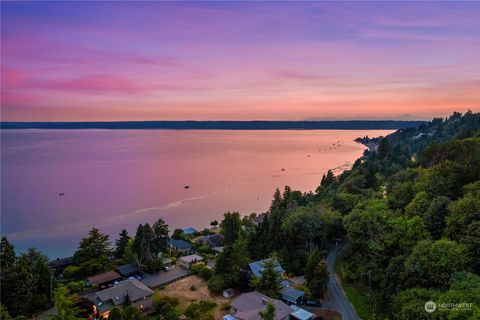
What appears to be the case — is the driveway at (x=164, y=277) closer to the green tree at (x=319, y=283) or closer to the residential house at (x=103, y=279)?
the residential house at (x=103, y=279)

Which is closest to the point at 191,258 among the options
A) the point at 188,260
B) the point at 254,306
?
the point at 188,260

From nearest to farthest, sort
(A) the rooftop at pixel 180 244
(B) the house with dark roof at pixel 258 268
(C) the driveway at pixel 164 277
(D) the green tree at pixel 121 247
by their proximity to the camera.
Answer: (B) the house with dark roof at pixel 258 268 → (C) the driveway at pixel 164 277 → (D) the green tree at pixel 121 247 → (A) the rooftop at pixel 180 244

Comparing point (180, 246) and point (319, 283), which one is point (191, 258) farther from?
point (319, 283)

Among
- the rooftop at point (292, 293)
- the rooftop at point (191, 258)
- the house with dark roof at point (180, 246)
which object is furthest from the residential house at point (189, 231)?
the rooftop at point (292, 293)

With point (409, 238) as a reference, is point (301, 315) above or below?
below

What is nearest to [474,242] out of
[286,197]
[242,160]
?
[286,197]

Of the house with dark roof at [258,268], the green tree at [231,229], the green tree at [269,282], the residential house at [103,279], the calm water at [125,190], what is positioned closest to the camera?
the green tree at [269,282]
